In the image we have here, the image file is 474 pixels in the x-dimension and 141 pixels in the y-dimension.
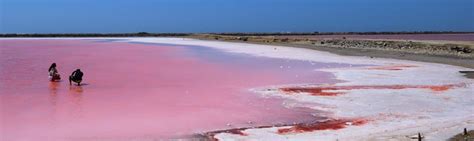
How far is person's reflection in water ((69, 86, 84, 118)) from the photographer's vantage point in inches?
433

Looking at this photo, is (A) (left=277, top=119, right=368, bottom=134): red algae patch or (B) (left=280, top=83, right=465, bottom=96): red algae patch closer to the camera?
(A) (left=277, top=119, right=368, bottom=134): red algae patch

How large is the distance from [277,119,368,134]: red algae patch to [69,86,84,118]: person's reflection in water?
3812mm

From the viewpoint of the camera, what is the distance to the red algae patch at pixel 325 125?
9.21 metres

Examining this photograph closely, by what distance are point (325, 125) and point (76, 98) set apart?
19.4 ft

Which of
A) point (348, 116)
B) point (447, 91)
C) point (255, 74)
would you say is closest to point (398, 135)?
Result: point (348, 116)

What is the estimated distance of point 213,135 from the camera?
8828 mm

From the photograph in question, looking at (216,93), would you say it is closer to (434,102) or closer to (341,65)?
(434,102)

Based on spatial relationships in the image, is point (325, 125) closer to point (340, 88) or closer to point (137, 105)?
point (137, 105)

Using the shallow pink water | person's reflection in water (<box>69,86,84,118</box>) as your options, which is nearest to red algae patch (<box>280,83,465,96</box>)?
the shallow pink water

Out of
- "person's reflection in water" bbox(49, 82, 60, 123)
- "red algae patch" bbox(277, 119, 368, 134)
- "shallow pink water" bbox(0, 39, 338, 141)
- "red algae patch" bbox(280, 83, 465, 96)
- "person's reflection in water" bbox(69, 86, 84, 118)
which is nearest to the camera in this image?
"red algae patch" bbox(277, 119, 368, 134)

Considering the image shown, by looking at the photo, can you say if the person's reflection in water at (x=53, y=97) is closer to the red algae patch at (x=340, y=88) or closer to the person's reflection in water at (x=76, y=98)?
the person's reflection in water at (x=76, y=98)

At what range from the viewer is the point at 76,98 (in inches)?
513

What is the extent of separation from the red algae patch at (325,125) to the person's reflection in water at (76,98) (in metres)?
3.81

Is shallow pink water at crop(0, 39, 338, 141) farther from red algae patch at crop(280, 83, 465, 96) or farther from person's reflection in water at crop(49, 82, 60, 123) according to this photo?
red algae patch at crop(280, 83, 465, 96)
